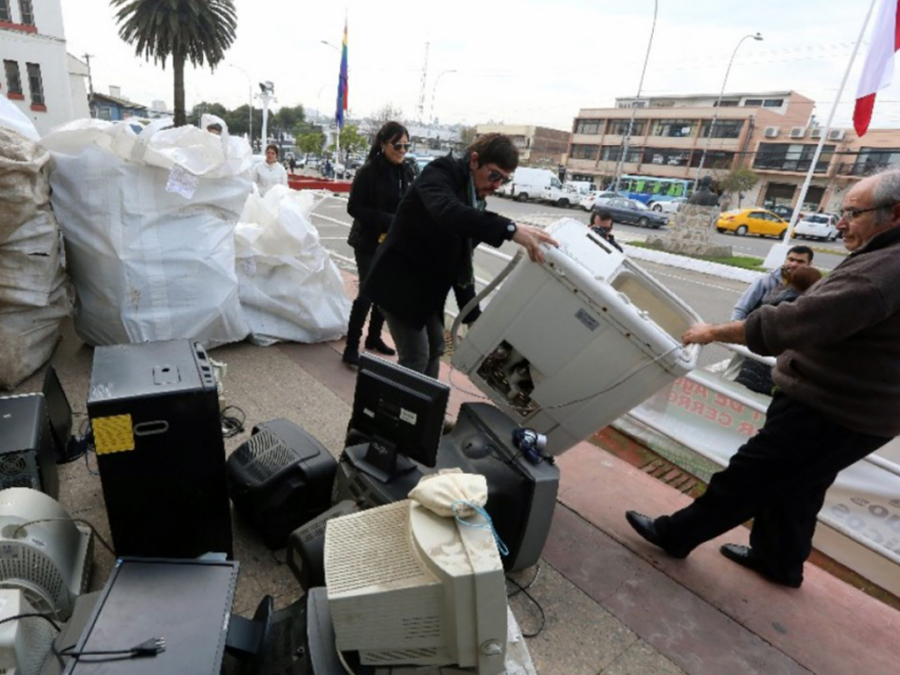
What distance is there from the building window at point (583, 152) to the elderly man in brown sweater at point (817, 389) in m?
47.7

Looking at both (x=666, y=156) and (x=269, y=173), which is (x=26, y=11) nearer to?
(x=269, y=173)

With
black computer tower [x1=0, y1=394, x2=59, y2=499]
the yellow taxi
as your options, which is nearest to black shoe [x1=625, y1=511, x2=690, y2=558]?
black computer tower [x1=0, y1=394, x2=59, y2=499]

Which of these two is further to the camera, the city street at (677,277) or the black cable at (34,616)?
the city street at (677,277)

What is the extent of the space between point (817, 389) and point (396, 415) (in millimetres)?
1433

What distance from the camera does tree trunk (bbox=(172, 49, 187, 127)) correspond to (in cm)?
2005

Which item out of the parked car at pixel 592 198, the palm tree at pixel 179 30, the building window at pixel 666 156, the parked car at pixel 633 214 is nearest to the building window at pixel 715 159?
the building window at pixel 666 156

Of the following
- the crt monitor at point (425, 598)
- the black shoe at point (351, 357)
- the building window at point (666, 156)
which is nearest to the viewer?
the crt monitor at point (425, 598)

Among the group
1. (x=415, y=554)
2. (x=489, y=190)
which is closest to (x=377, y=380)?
(x=415, y=554)

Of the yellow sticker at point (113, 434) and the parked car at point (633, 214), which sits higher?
the yellow sticker at point (113, 434)

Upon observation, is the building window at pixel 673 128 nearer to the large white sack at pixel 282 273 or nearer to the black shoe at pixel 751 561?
the large white sack at pixel 282 273

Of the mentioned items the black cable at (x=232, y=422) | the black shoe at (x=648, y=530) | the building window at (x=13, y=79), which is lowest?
the black cable at (x=232, y=422)

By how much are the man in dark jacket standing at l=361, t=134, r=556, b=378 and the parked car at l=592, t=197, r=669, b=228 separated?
69.6ft

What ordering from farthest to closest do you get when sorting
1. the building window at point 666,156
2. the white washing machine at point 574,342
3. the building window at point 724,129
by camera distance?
the building window at point 666,156
the building window at point 724,129
the white washing machine at point 574,342

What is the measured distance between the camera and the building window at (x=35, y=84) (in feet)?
78.1
